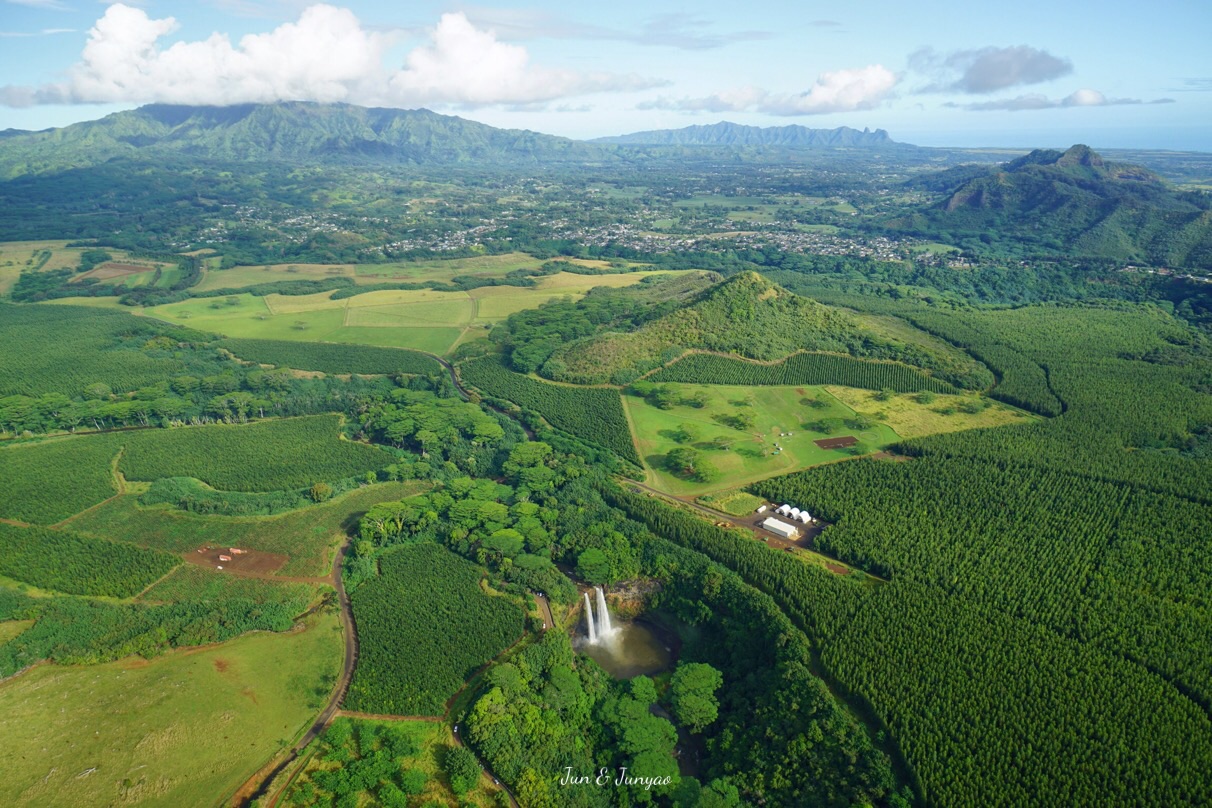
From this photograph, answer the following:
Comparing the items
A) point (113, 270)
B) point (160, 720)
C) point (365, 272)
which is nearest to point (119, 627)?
point (160, 720)

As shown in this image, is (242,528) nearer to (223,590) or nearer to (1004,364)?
(223,590)

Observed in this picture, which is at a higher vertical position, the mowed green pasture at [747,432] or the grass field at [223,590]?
the mowed green pasture at [747,432]

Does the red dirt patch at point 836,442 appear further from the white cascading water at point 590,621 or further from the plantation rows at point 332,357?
the plantation rows at point 332,357

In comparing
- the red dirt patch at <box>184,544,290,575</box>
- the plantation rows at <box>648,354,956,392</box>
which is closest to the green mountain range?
the plantation rows at <box>648,354,956,392</box>

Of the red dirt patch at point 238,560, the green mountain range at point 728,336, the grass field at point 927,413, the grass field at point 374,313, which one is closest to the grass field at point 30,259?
the grass field at point 374,313

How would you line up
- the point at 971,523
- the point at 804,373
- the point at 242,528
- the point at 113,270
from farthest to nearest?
the point at 113,270, the point at 804,373, the point at 242,528, the point at 971,523
